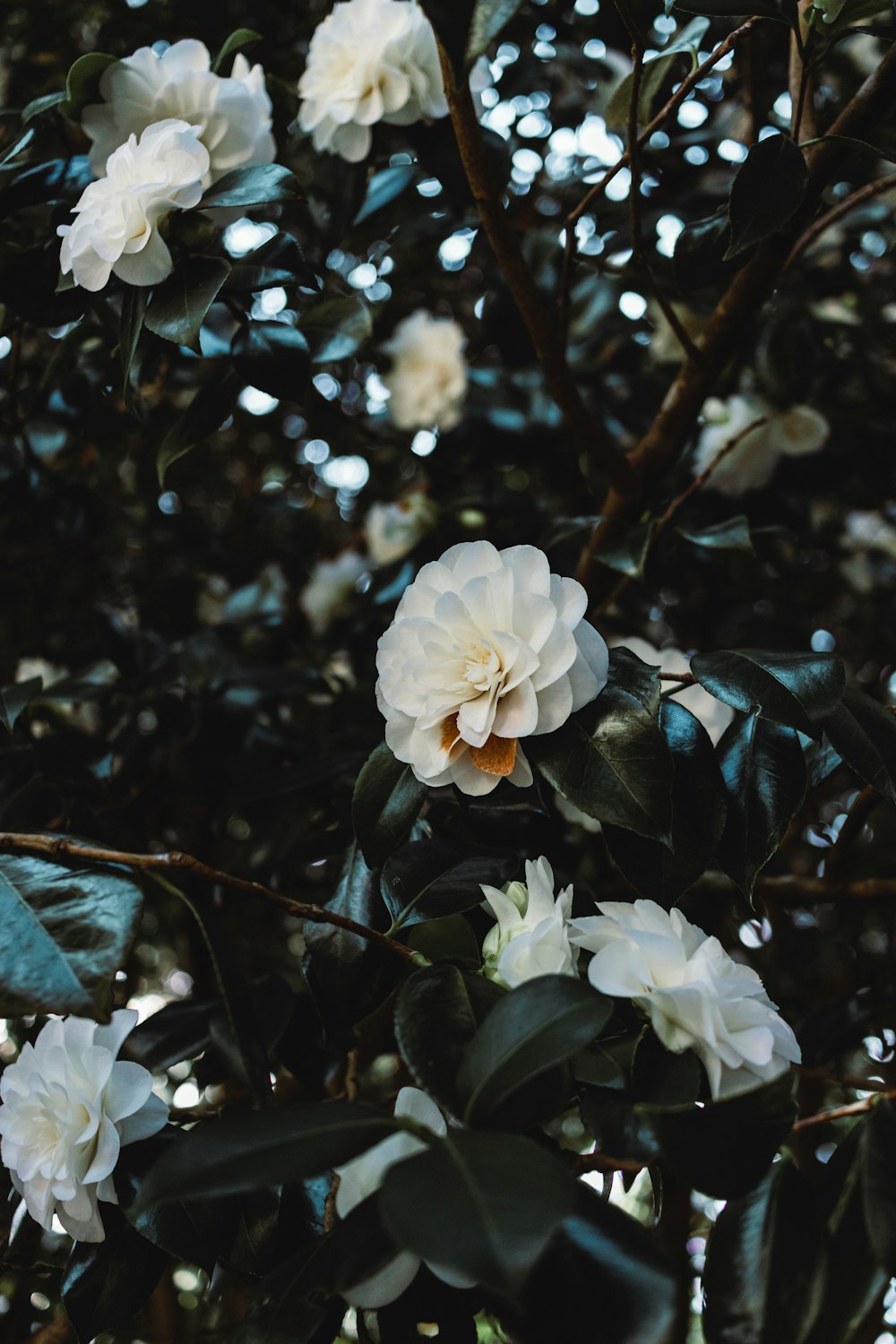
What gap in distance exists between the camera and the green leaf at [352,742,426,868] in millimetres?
588

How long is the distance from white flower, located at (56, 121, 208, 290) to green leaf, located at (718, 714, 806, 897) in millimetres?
489

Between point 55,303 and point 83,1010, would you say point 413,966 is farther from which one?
point 55,303

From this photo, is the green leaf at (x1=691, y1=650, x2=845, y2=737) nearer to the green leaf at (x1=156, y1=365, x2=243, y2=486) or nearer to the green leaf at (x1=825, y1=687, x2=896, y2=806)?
the green leaf at (x1=825, y1=687, x2=896, y2=806)

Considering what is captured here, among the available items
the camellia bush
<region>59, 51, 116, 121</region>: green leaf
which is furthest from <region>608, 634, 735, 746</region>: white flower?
<region>59, 51, 116, 121</region>: green leaf

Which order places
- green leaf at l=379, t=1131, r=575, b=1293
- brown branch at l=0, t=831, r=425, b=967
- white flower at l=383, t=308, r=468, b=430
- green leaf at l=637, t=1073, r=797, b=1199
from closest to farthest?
green leaf at l=379, t=1131, r=575, b=1293, green leaf at l=637, t=1073, r=797, b=1199, brown branch at l=0, t=831, r=425, b=967, white flower at l=383, t=308, r=468, b=430

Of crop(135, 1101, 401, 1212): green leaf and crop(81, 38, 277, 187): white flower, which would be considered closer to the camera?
crop(135, 1101, 401, 1212): green leaf

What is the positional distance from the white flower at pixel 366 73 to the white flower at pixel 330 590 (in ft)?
2.17

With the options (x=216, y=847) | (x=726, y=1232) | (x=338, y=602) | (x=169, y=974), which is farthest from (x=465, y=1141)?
(x=169, y=974)

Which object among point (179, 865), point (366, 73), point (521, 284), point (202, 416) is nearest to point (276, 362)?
point (202, 416)

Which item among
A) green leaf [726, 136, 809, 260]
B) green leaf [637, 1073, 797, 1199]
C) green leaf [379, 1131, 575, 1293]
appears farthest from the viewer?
green leaf [726, 136, 809, 260]

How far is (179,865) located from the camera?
0.53 meters

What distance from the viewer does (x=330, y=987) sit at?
1.92 ft

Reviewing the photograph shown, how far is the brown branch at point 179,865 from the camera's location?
522 millimetres

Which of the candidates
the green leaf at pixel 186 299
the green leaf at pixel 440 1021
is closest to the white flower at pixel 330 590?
the green leaf at pixel 186 299
